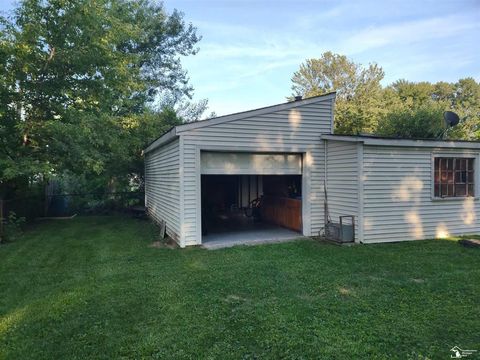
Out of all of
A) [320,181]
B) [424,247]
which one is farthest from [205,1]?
[424,247]

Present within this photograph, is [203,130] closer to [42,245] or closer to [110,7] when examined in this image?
[42,245]

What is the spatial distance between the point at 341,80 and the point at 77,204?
30.7 meters

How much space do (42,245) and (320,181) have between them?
293 inches

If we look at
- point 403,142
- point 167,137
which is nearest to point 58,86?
point 167,137

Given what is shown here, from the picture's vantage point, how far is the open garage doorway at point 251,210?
9328 millimetres

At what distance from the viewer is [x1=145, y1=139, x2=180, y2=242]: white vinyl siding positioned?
8453mm

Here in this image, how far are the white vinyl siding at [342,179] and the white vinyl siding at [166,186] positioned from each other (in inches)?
160

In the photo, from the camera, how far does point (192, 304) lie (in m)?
4.43

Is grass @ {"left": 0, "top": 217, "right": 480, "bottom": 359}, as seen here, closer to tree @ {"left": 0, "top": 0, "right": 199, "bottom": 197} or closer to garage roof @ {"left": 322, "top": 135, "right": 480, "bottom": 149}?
garage roof @ {"left": 322, "top": 135, "right": 480, "bottom": 149}

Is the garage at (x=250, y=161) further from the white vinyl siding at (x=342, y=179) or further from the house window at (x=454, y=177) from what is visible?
the house window at (x=454, y=177)

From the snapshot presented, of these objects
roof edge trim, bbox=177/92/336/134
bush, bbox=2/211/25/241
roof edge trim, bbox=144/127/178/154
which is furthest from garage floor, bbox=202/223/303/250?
bush, bbox=2/211/25/241

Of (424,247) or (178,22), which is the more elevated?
(178,22)

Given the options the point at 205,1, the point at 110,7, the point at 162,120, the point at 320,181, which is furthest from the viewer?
the point at 162,120

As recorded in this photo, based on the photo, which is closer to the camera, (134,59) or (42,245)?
(42,245)
